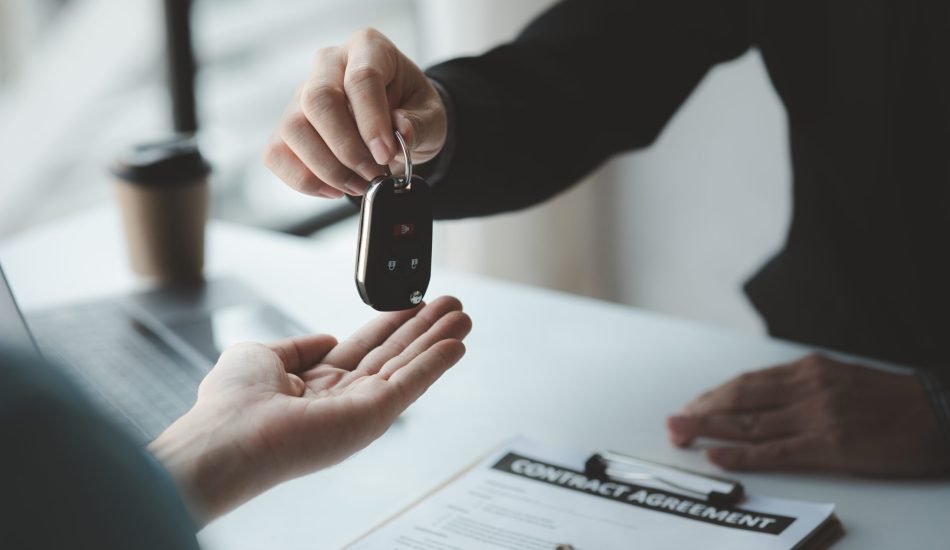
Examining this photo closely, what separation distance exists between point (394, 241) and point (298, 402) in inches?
6.0

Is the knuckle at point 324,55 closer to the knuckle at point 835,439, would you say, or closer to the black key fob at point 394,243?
the black key fob at point 394,243

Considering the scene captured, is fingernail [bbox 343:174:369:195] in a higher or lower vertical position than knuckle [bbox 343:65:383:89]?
lower

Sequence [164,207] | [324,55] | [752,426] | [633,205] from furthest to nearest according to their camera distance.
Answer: [633,205]
[164,207]
[752,426]
[324,55]

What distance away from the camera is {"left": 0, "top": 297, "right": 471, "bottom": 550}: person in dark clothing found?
1.57ft

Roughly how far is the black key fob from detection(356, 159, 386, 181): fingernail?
0.08 ft

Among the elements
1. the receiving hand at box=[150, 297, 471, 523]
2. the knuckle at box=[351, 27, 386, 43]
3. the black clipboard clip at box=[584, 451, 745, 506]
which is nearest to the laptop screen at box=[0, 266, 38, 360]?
the receiving hand at box=[150, 297, 471, 523]

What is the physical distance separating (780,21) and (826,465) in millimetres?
648

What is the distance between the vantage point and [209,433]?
0.73 m

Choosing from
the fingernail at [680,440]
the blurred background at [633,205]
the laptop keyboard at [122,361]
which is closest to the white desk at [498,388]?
the fingernail at [680,440]

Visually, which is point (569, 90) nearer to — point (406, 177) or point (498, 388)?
point (498, 388)

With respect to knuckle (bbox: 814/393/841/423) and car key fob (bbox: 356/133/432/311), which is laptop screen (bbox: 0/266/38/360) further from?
knuckle (bbox: 814/393/841/423)

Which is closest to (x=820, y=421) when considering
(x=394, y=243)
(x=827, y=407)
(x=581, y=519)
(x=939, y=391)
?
(x=827, y=407)

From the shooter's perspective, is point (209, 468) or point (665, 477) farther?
point (665, 477)

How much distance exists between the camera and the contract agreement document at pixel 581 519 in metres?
0.86
